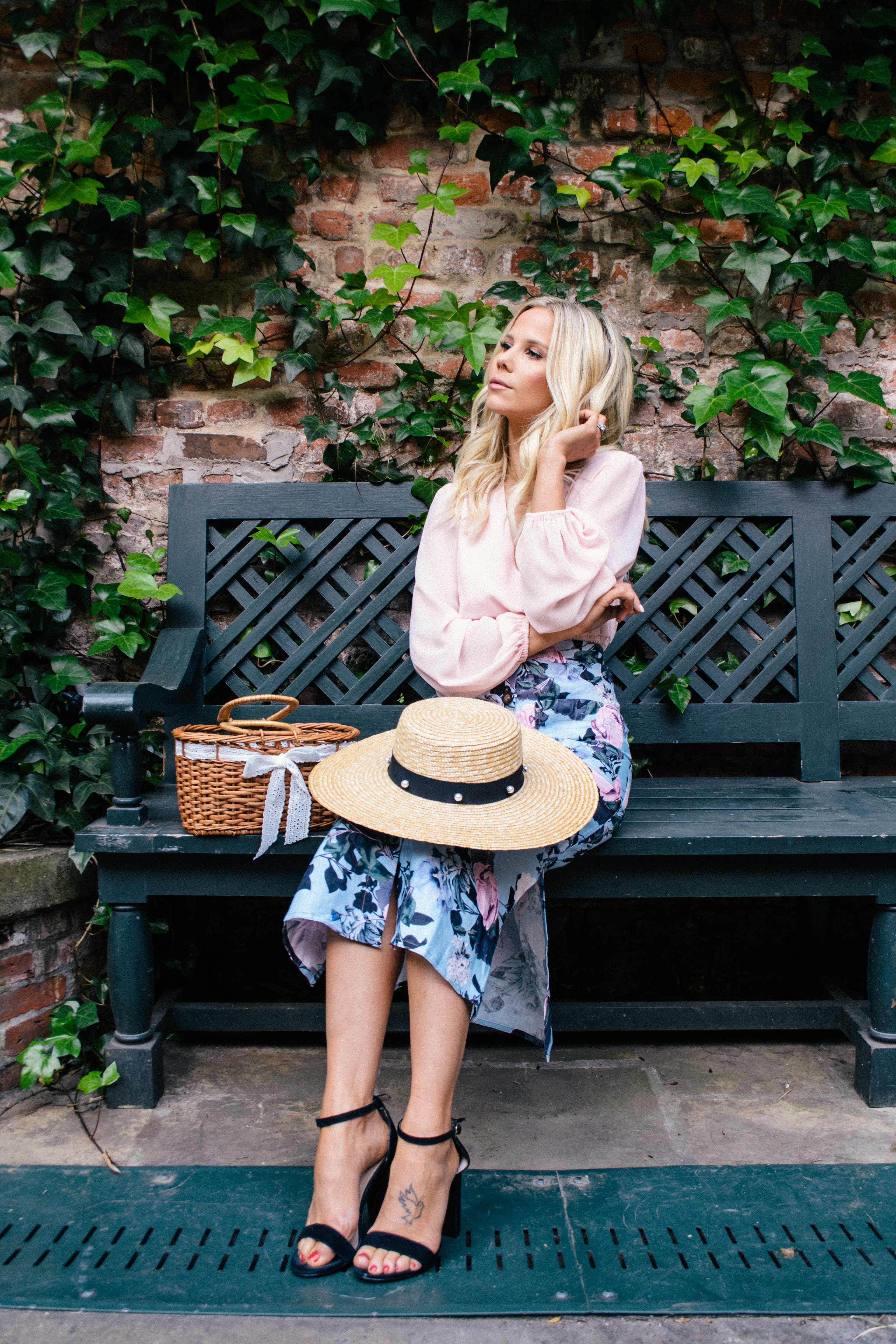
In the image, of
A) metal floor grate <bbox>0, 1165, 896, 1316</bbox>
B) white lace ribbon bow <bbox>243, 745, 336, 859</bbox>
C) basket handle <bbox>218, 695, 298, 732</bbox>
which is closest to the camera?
metal floor grate <bbox>0, 1165, 896, 1316</bbox>

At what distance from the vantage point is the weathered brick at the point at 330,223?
2.61 metres

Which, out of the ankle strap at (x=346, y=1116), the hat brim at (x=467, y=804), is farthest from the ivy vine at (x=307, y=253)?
the ankle strap at (x=346, y=1116)

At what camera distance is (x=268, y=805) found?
180 centimetres

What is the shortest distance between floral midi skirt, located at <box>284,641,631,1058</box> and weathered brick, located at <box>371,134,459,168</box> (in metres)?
1.56

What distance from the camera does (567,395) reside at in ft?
6.66

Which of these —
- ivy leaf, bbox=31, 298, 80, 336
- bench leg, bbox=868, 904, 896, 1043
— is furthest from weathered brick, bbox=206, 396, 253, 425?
bench leg, bbox=868, 904, 896, 1043

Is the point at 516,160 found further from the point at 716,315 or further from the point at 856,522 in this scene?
the point at 856,522

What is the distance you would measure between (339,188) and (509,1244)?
102 inches

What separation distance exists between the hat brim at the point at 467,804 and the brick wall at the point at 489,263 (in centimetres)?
124

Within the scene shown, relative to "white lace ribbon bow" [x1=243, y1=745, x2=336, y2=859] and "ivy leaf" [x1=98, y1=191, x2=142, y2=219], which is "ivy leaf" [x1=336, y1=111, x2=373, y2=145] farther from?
"white lace ribbon bow" [x1=243, y1=745, x2=336, y2=859]

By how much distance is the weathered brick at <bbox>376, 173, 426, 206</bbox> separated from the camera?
2621mm

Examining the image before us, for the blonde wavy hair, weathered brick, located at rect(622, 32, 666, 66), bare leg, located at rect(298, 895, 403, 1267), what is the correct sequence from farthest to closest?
weathered brick, located at rect(622, 32, 666, 66) → the blonde wavy hair → bare leg, located at rect(298, 895, 403, 1267)

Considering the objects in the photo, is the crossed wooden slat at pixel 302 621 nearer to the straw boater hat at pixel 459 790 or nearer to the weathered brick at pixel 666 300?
the straw boater hat at pixel 459 790

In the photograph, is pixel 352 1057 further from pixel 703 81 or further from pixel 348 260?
pixel 703 81
